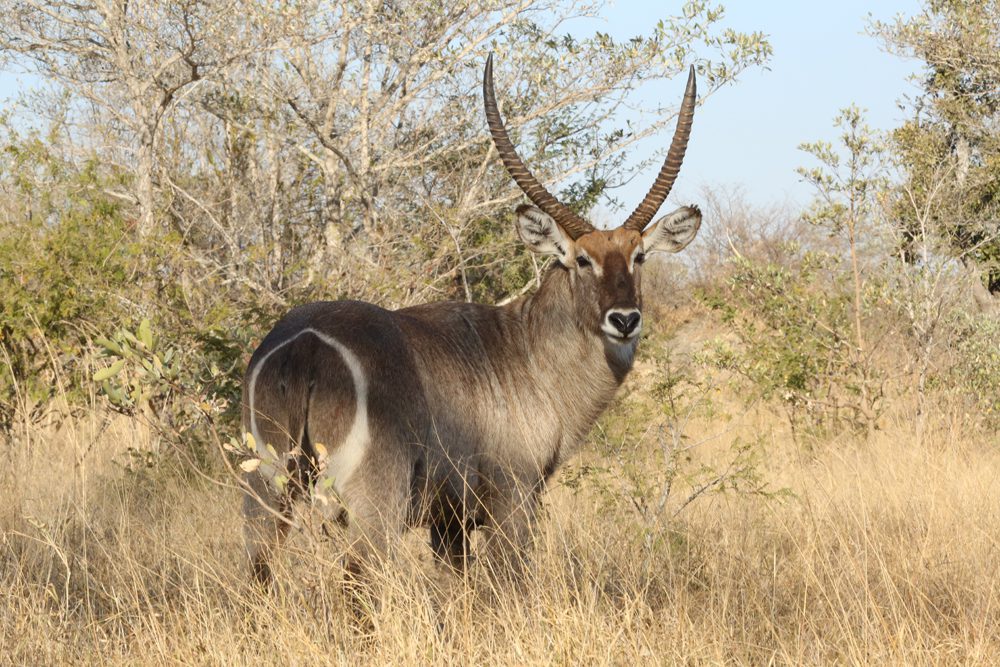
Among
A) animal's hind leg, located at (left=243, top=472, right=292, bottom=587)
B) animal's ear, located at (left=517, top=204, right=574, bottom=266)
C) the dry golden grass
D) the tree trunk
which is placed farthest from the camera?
the tree trunk

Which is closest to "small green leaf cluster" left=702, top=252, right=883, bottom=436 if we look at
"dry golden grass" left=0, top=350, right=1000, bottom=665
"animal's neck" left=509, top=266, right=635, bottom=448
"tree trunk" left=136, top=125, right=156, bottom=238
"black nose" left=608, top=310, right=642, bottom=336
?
"dry golden grass" left=0, top=350, right=1000, bottom=665

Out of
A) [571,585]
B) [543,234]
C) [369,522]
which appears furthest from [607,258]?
[369,522]

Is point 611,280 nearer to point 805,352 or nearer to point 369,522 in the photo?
point 369,522

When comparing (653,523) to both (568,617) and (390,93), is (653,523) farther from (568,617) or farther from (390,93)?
(390,93)

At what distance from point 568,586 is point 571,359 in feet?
3.41

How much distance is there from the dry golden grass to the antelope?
7.3 inches

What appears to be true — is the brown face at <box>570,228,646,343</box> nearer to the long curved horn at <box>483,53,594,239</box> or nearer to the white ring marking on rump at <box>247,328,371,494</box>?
the long curved horn at <box>483,53,594,239</box>

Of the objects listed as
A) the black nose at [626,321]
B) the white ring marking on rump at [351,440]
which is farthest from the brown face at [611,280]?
the white ring marking on rump at [351,440]

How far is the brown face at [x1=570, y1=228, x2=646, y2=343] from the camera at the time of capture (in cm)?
460

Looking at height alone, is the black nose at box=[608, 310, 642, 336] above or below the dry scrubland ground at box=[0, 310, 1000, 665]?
above

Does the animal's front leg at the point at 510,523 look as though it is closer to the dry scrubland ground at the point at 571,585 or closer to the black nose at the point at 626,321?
the dry scrubland ground at the point at 571,585

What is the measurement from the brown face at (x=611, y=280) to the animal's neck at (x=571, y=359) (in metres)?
0.07

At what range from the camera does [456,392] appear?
4.30 m

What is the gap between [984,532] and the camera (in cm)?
455
